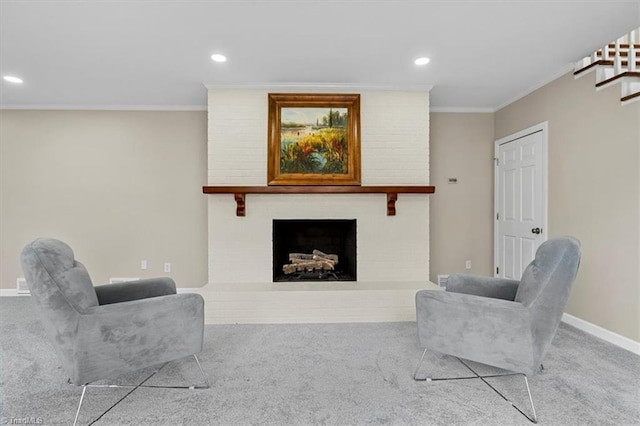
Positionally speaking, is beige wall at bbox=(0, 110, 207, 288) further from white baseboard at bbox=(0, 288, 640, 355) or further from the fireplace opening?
white baseboard at bbox=(0, 288, 640, 355)

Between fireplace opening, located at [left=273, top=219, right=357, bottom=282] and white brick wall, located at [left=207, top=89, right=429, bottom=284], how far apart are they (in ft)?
0.45

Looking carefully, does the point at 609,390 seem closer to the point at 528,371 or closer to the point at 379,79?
the point at 528,371

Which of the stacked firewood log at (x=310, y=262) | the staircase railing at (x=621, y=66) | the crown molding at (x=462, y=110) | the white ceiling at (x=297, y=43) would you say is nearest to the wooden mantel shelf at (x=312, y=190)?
the stacked firewood log at (x=310, y=262)

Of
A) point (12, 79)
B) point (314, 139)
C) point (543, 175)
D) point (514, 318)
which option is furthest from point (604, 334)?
point (12, 79)

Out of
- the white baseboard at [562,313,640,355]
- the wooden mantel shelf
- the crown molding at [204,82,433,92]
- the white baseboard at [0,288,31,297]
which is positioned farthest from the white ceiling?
the white baseboard at [0,288,31,297]

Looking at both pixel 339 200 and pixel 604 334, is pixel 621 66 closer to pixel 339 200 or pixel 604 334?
pixel 604 334

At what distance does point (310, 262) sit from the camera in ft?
12.2

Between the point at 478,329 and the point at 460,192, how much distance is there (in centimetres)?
293

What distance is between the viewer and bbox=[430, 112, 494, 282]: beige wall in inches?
170

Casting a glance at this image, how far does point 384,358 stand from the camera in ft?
7.59

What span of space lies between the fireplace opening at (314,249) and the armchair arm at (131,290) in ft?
4.62

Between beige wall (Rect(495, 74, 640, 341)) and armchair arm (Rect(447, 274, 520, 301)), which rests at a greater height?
beige wall (Rect(495, 74, 640, 341))

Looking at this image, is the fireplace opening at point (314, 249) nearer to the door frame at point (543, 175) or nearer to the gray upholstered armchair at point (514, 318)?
the gray upholstered armchair at point (514, 318)

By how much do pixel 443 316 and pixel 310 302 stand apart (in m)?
1.61
